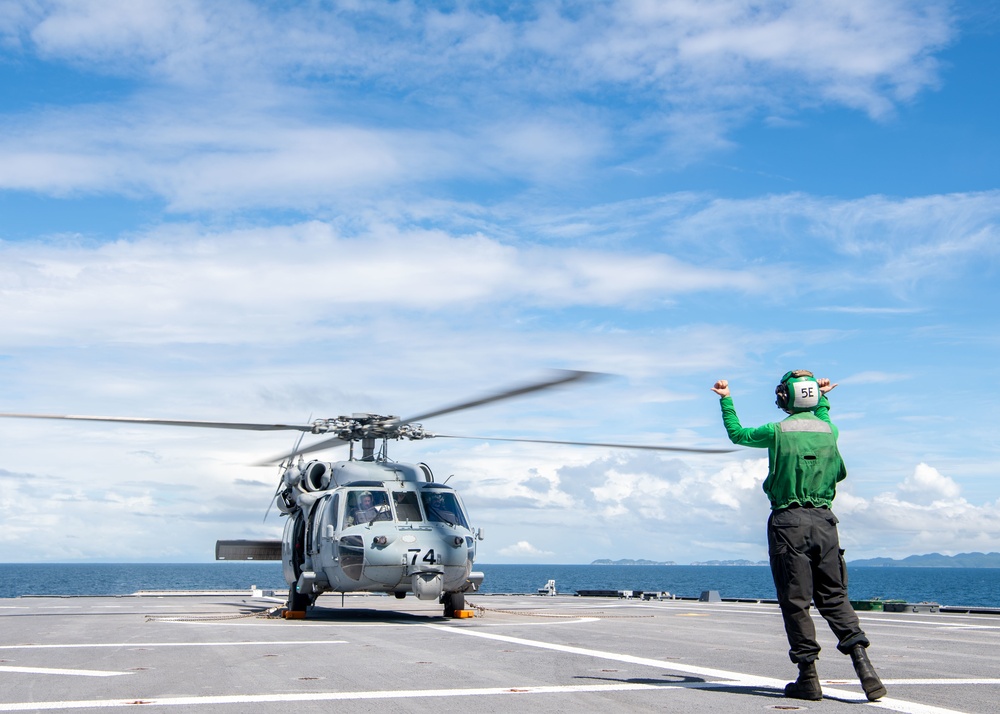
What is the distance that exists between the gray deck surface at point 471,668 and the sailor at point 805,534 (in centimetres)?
39

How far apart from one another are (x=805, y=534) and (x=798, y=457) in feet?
1.90

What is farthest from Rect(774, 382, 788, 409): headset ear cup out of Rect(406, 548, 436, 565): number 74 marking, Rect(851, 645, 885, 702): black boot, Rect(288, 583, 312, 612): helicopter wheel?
Rect(288, 583, 312, 612): helicopter wheel

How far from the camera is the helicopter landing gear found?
62.9ft

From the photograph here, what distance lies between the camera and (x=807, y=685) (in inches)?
278

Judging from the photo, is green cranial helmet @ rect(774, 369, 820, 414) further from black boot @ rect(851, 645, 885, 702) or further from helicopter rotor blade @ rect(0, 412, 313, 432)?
helicopter rotor blade @ rect(0, 412, 313, 432)

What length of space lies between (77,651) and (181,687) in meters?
4.32

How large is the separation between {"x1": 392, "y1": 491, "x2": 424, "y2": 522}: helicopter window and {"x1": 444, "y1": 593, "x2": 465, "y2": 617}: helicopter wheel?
1644 mm

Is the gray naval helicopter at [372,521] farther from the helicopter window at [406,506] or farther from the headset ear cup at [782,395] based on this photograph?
the headset ear cup at [782,395]

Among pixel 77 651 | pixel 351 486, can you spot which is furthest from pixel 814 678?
pixel 351 486

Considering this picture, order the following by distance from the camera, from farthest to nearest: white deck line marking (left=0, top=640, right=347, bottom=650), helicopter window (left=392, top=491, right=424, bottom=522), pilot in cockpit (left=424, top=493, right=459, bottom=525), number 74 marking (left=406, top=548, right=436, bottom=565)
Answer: pilot in cockpit (left=424, top=493, right=459, bottom=525), helicopter window (left=392, top=491, right=424, bottom=522), number 74 marking (left=406, top=548, right=436, bottom=565), white deck line marking (left=0, top=640, right=347, bottom=650)

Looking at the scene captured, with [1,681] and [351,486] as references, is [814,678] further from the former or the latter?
[351,486]

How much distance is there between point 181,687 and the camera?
809 centimetres

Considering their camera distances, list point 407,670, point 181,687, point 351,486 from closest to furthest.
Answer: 1. point 181,687
2. point 407,670
3. point 351,486

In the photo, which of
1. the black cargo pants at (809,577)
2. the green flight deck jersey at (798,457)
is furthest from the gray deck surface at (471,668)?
the green flight deck jersey at (798,457)
